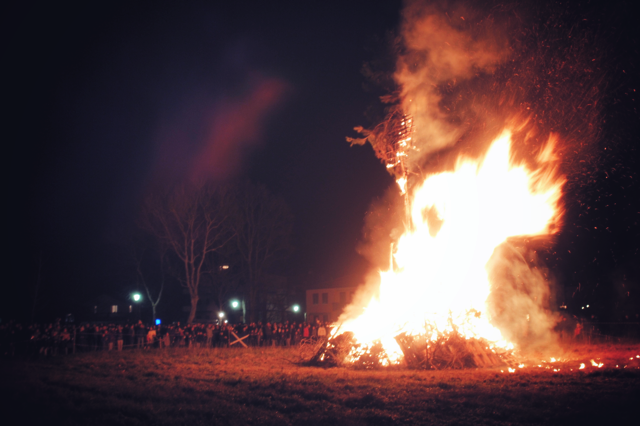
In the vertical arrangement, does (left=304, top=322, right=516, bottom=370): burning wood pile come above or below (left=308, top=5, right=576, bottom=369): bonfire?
below

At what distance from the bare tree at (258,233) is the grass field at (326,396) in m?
23.5

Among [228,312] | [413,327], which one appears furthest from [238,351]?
[228,312]

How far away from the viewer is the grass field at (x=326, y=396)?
7.09m

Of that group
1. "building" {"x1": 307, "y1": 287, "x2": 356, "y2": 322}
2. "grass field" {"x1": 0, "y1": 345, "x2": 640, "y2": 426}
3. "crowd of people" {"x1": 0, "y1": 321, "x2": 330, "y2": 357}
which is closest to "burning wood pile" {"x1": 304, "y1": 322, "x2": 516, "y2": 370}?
"grass field" {"x1": 0, "y1": 345, "x2": 640, "y2": 426}

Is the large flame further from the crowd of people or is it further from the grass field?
the crowd of people

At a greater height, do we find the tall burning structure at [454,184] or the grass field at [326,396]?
the tall burning structure at [454,184]

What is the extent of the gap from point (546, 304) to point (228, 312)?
3829 centimetres

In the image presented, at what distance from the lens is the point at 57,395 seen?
9.02 metres

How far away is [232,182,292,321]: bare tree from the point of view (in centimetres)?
3581

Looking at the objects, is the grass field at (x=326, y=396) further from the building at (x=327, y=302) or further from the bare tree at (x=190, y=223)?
the building at (x=327, y=302)

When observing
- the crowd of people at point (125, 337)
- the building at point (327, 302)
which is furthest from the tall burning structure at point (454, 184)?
the building at point (327, 302)

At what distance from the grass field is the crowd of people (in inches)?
214

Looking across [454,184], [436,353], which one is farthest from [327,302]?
[436,353]

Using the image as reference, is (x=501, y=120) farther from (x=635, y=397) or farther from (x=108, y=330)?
(x=108, y=330)
